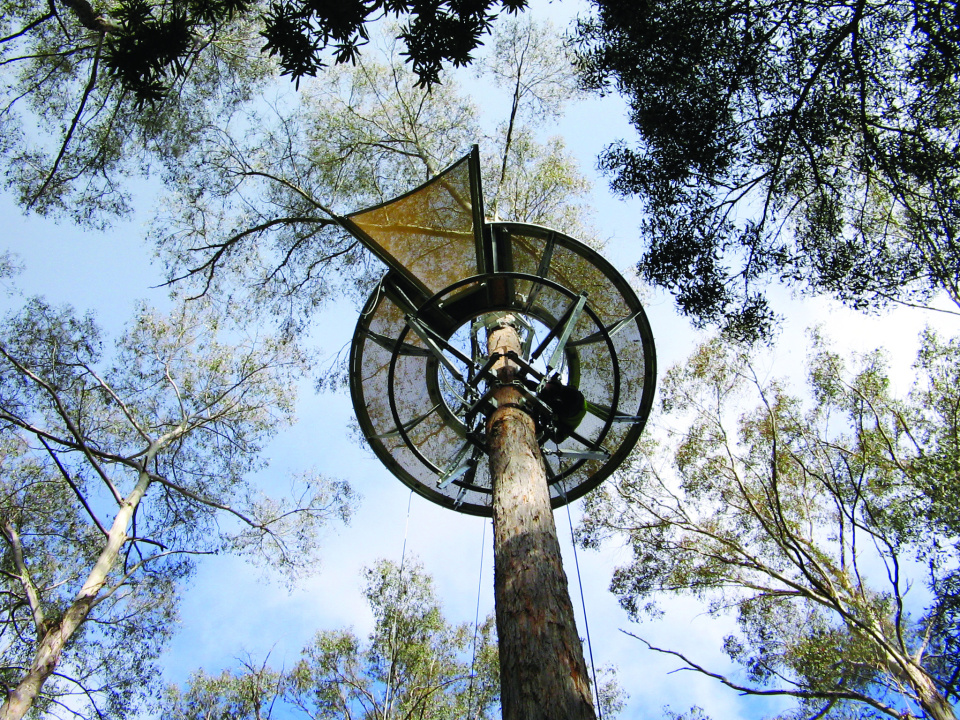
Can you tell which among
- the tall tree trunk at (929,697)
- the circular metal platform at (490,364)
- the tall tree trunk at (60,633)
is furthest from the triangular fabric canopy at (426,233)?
the tall tree trunk at (929,697)

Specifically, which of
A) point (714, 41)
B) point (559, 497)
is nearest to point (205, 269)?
point (559, 497)

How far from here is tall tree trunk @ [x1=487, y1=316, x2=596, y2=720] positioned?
276 cm

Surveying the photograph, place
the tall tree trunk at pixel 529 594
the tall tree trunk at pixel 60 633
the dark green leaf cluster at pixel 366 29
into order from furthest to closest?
the tall tree trunk at pixel 60 633 < the dark green leaf cluster at pixel 366 29 < the tall tree trunk at pixel 529 594

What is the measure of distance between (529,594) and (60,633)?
7.08 metres

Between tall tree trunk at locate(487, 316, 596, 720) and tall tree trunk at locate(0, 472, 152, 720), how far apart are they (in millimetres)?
6430

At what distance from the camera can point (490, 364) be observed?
4.87 metres

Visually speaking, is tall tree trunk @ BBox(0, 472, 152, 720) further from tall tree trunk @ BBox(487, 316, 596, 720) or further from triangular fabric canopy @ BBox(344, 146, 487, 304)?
tall tree trunk @ BBox(487, 316, 596, 720)

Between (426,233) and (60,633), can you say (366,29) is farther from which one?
(60,633)

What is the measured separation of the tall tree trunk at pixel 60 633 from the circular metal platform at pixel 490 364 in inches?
197

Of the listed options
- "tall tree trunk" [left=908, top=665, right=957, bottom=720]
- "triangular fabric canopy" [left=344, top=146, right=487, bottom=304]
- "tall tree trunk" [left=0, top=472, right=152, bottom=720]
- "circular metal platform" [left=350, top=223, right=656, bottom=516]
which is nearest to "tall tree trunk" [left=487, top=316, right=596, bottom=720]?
"circular metal platform" [left=350, top=223, right=656, bottom=516]

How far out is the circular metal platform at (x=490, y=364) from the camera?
17.0 feet

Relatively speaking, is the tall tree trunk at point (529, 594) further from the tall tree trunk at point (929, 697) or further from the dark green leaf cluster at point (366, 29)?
the tall tree trunk at point (929, 697)

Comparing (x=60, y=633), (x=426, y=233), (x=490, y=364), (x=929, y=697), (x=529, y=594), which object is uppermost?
(x=426, y=233)

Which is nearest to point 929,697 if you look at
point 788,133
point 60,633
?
point 788,133
